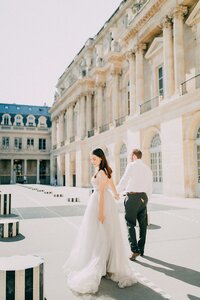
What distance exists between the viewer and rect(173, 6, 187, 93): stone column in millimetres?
19667

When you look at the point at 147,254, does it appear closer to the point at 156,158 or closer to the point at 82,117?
the point at 156,158

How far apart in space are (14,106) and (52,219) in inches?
2348

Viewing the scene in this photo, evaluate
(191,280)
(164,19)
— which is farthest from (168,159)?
(191,280)

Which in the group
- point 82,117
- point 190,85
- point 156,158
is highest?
point 82,117

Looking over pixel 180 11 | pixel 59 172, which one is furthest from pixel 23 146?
pixel 180 11

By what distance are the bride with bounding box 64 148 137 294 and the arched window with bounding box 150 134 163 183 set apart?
18.7 metres

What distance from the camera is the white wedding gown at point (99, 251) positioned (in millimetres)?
4328

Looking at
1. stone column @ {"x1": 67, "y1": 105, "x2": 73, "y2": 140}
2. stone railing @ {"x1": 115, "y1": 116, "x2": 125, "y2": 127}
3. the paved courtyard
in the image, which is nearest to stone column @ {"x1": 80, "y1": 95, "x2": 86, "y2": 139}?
stone column @ {"x1": 67, "y1": 105, "x2": 73, "y2": 140}

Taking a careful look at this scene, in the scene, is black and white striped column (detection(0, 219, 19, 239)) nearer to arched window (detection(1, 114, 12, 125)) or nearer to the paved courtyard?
the paved courtyard

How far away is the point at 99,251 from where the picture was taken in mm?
4457

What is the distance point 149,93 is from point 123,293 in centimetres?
2249

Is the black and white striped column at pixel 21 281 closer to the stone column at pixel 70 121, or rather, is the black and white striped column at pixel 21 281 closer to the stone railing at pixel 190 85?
the stone railing at pixel 190 85

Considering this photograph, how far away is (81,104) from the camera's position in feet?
128

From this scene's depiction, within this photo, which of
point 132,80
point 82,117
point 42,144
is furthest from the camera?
point 42,144
